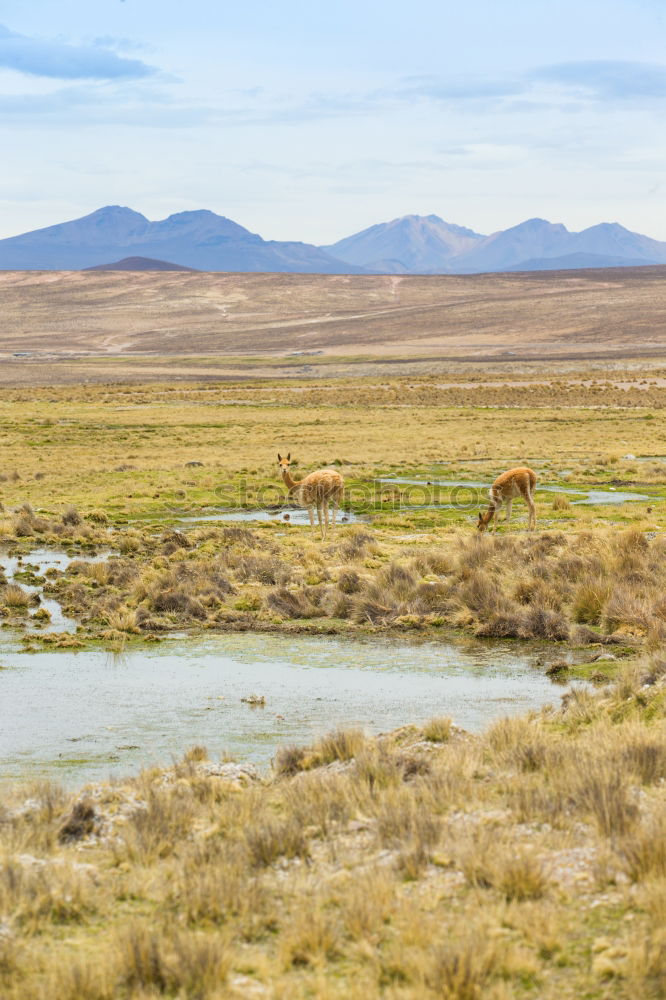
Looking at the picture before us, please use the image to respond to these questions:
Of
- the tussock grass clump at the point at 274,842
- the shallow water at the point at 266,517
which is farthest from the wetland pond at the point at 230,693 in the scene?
the shallow water at the point at 266,517

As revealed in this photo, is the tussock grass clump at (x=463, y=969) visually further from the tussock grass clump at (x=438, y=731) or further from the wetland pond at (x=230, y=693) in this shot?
the wetland pond at (x=230, y=693)

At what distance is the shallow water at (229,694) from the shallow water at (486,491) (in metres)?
13.8

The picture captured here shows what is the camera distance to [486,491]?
3083 centimetres

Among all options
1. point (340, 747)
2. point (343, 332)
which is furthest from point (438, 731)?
point (343, 332)

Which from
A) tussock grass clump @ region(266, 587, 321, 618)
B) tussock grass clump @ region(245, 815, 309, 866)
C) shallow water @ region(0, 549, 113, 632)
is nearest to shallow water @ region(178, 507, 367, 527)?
shallow water @ region(0, 549, 113, 632)

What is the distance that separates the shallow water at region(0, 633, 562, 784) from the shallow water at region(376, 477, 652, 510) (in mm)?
13754

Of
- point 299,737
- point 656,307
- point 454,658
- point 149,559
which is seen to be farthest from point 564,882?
point 656,307

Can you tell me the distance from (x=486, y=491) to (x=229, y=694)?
18797 millimetres

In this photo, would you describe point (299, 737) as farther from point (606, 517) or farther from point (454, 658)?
point (606, 517)

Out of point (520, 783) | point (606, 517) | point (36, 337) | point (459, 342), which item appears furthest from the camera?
point (36, 337)

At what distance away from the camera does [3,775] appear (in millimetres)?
10023

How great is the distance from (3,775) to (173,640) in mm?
5737

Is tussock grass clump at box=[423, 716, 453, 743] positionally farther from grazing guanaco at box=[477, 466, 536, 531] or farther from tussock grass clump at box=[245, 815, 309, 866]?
grazing guanaco at box=[477, 466, 536, 531]

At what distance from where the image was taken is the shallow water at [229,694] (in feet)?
36.1
